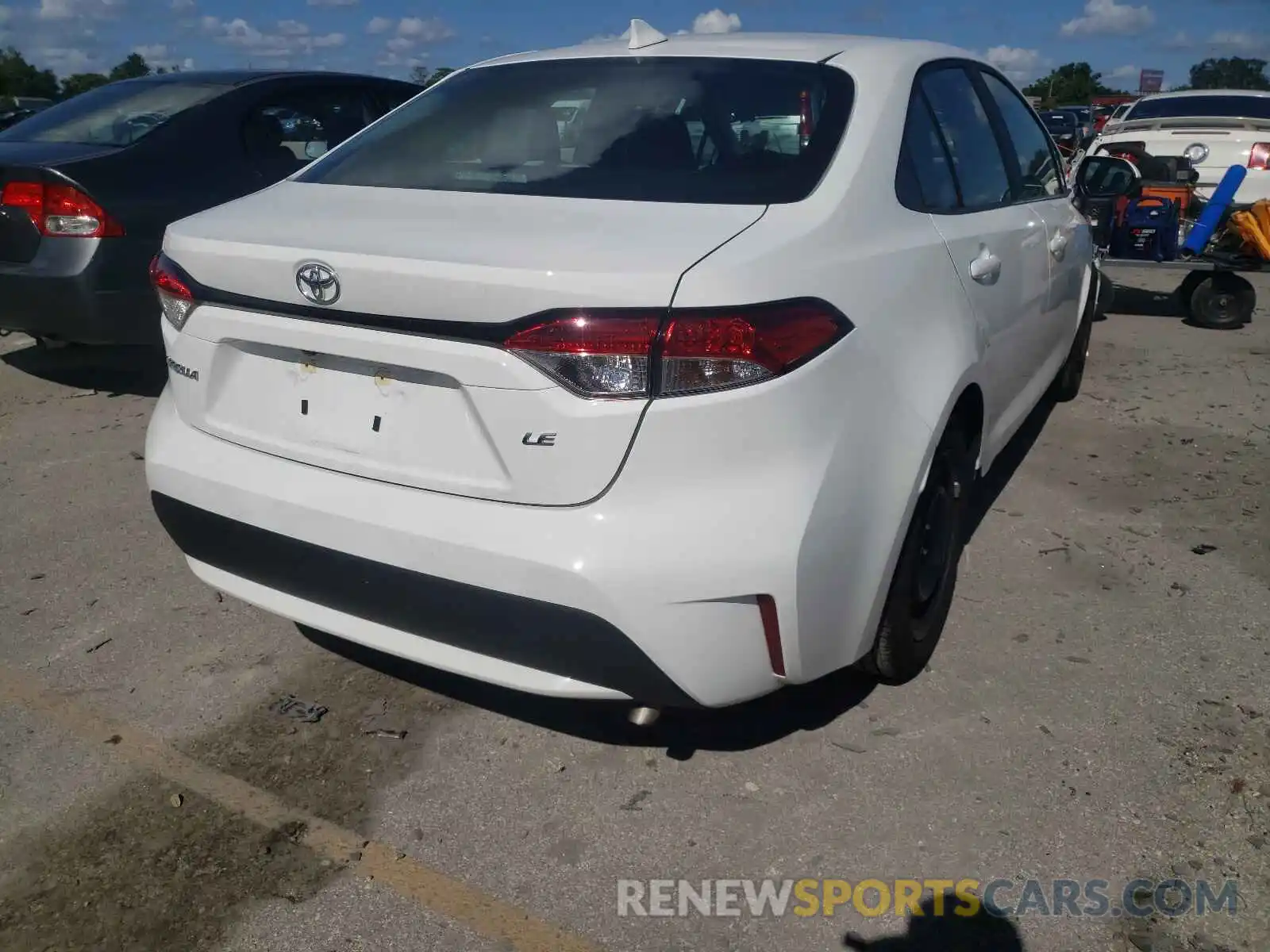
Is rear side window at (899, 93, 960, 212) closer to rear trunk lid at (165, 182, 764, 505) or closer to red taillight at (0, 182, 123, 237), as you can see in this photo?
rear trunk lid at (165, 182, 764, 505)

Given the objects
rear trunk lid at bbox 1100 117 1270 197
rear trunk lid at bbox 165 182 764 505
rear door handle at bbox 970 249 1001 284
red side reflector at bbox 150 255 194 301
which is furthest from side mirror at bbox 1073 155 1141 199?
rear trunk lid at bbox 1100 117 1270 197

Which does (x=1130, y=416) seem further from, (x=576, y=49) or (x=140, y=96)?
(x=140, y=96)

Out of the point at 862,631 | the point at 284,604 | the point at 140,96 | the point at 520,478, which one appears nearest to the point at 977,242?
the point at 862,631

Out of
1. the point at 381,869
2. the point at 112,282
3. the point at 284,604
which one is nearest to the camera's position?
the point at 381,869

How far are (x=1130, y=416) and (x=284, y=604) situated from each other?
4.63 meters

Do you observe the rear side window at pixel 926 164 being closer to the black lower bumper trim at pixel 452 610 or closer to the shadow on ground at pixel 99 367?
the black lower bumper trim at pixel 452 610

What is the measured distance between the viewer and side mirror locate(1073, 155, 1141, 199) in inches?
177

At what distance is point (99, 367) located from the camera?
6184 mm

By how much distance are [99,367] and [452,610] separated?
16.5 feet

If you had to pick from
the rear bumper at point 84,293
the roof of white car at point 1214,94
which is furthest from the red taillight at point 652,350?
the roof of white car at point 1214,94

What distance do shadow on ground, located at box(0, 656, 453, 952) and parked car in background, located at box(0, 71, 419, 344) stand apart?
2955 mm

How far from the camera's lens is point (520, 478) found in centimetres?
200

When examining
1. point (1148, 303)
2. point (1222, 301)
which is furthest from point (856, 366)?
point (1148, 303)

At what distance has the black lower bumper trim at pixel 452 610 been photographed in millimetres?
2012
